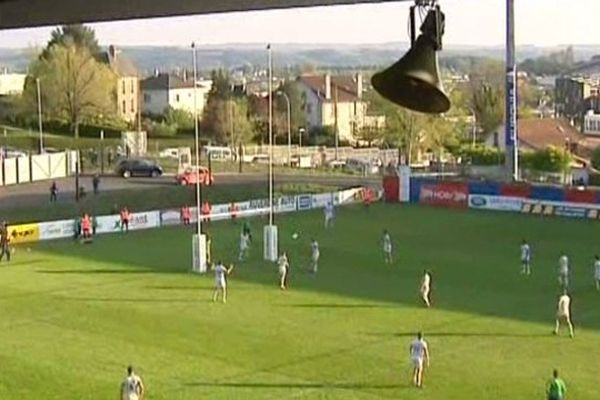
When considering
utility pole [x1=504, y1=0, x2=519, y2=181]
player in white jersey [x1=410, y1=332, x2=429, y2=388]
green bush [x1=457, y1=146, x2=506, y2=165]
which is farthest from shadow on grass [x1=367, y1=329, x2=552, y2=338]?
green bush [x1=457, y1=146, x2=506, y2=165]

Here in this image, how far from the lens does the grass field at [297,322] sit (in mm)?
16469

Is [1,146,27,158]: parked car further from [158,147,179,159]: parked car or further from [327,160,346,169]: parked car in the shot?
[327,160,346,169]: parked car

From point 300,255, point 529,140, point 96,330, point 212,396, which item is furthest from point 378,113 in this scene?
point 212,396

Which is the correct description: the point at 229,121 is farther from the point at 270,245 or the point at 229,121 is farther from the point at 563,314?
the point at 563,314

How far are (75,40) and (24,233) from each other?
202ft

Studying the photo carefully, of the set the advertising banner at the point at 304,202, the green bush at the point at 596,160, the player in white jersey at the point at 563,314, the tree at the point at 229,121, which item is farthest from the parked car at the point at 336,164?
the player in white jersey at the point at 563,314

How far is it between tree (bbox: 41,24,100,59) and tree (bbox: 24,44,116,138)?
372cm

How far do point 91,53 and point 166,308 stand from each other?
70208mm

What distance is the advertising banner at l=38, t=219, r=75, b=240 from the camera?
3359cm

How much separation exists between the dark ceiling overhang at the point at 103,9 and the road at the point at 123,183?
37063mm

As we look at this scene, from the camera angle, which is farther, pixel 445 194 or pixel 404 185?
pixel 404 185

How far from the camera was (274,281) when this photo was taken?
1013 inches

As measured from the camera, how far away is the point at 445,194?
42125mm

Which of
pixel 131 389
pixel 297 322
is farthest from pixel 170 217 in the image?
pixel 131 389
